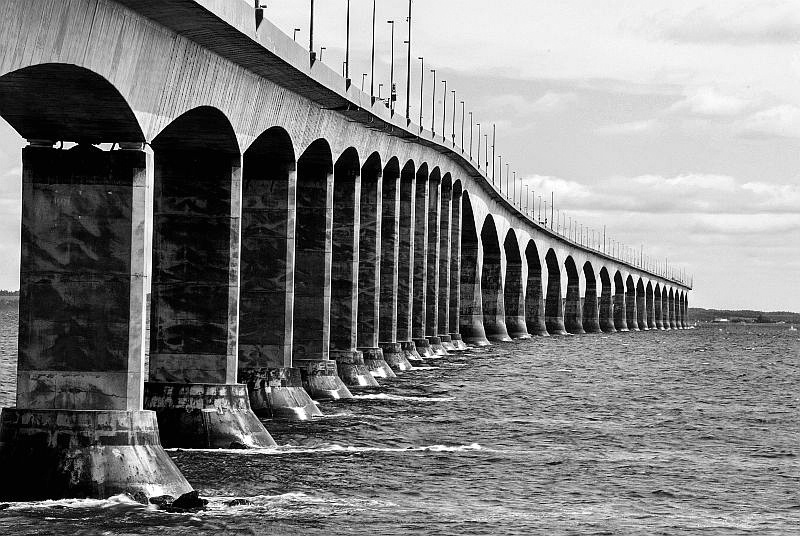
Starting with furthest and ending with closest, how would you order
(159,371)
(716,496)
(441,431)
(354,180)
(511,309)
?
1. (511,309)
2. (354,180)
3. (441,431)
4. (159,371)
5. (716,496)

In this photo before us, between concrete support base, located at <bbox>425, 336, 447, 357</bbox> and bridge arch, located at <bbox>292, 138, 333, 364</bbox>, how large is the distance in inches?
1240

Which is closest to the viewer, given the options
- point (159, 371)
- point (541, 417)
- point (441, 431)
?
point (159, 371)

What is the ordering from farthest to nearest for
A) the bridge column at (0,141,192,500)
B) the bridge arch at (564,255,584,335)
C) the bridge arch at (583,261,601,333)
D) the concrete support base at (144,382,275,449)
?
1. the bridge arch at (583,261,601,333)
2. the bridge arch at (564,255,584,335)
3. the concrete support base at (144,382,275,449)
4. the bridge column at (0,141,192,500)

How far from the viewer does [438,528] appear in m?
25.2

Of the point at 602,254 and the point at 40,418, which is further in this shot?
the point at 602,254

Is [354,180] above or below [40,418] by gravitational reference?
above

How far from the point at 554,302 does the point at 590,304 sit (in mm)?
26750

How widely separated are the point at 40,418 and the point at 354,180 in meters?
29.9

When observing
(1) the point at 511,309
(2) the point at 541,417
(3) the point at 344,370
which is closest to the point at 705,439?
(2) the point at 541,417

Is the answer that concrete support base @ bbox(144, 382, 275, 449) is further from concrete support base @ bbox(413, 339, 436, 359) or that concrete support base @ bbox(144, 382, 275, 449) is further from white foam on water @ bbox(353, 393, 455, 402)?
concrete support base @ bbox(413, 339, 436, 359)

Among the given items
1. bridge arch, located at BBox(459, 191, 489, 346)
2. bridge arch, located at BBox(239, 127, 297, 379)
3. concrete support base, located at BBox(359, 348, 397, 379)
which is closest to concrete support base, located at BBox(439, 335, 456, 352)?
bridge arch, located at BBox(459, 191, 489, 346)

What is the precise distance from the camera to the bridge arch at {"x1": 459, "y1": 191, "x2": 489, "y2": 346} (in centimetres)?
10675

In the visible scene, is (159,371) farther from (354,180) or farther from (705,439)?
(354,180)

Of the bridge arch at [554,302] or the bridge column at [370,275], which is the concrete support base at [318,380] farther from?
the bridge arch at [554,302]
